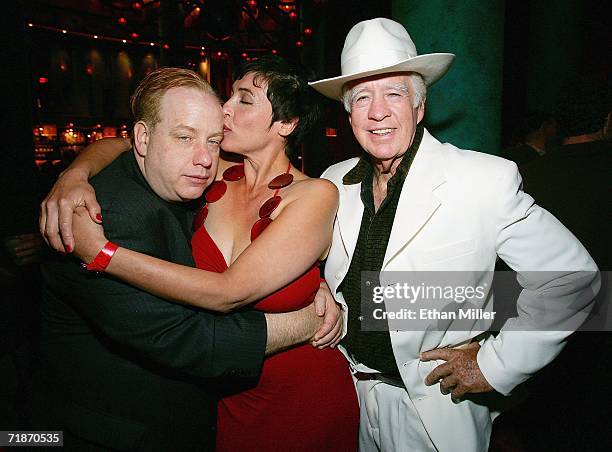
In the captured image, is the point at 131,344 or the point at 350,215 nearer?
the point at 131,344

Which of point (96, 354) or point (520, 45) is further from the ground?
point (520, 45)

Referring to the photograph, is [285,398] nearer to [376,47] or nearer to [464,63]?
[376,47]

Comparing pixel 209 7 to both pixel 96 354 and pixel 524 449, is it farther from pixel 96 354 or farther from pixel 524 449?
pixel 524 449

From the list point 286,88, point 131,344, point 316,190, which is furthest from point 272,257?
point 286,88

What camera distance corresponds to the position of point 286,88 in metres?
1.99

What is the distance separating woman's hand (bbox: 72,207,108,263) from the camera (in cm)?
129

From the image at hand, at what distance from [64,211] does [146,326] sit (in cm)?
47

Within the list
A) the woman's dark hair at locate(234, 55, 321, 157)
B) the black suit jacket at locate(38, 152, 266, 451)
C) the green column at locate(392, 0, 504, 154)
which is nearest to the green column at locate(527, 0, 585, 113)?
the green column at locate(392, 0, 504, 154)

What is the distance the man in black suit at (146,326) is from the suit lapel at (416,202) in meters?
0.63

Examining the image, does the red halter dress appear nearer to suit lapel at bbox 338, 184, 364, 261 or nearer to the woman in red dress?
the woman in red dress

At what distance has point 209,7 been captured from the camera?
6.14m

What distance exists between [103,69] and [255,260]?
59.1ft

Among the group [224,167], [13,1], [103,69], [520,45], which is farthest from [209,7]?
[103,69]

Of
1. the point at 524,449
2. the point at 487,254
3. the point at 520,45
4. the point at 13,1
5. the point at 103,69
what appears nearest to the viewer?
the point at 487,254
